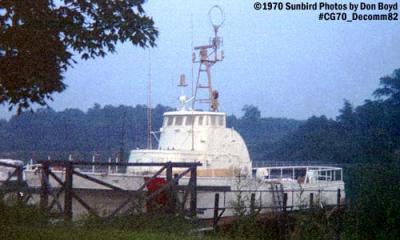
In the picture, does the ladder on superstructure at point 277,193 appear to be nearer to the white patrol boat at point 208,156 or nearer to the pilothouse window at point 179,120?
the white patrol boat at point 208,156

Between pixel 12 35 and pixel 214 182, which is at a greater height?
pixel 12 35

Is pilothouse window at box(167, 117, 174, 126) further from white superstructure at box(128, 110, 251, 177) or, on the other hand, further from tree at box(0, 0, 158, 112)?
tree at box(0, 0, 158, 112)

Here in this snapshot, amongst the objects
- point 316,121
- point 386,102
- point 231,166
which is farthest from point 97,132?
point 231,166

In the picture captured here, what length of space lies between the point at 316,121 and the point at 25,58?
167 ft

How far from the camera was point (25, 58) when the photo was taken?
845cm

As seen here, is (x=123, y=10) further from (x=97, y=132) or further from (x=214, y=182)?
(x=97, y=132)

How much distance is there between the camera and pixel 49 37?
852cm

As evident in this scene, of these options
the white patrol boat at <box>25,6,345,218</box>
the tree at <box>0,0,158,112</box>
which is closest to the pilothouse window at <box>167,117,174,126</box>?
the white patrol boat at <box>25,6,345,218</box>

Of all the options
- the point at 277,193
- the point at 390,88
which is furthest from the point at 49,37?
the point at 390,88

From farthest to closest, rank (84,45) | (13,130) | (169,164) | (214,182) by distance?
(13,130), (214,182), (169,164), (84,45)

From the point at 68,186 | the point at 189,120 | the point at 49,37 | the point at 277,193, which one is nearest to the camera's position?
the point at 49,37

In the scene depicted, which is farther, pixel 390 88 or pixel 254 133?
pixel 254 133

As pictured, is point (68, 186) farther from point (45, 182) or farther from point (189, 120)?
point (189, 120)

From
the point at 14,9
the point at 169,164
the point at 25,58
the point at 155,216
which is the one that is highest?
the point at 14,9
